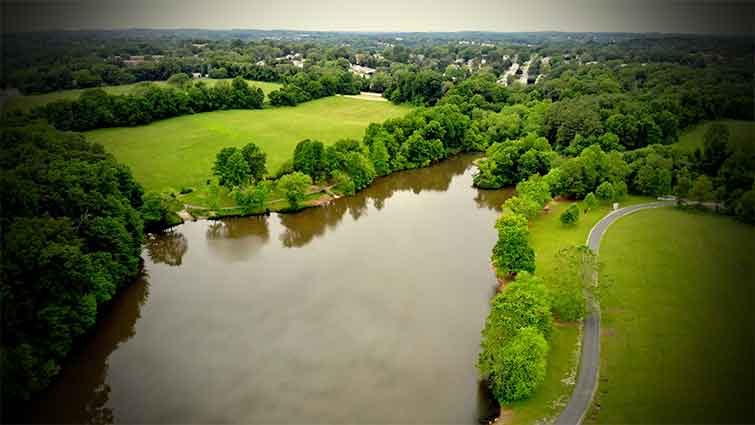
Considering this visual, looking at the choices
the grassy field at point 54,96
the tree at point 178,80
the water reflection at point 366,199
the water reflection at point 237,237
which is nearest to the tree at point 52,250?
the water reflection at point 237,237

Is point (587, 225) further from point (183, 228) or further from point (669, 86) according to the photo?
point (669, 86)

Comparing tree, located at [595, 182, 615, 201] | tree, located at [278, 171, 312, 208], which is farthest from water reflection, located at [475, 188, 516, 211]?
tree, located at [278, 171, 312, 208]

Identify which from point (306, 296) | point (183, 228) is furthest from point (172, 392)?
point (183, 228)

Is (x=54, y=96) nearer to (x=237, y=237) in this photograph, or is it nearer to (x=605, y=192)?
(x=237, y=237)

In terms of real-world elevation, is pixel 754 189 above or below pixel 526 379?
above

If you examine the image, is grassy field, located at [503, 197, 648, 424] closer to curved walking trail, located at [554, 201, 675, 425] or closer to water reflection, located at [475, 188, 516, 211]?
curved walking trail, located at [554, 201, 675, 425]

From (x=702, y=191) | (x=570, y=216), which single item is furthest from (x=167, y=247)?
(x=702, y=191)
